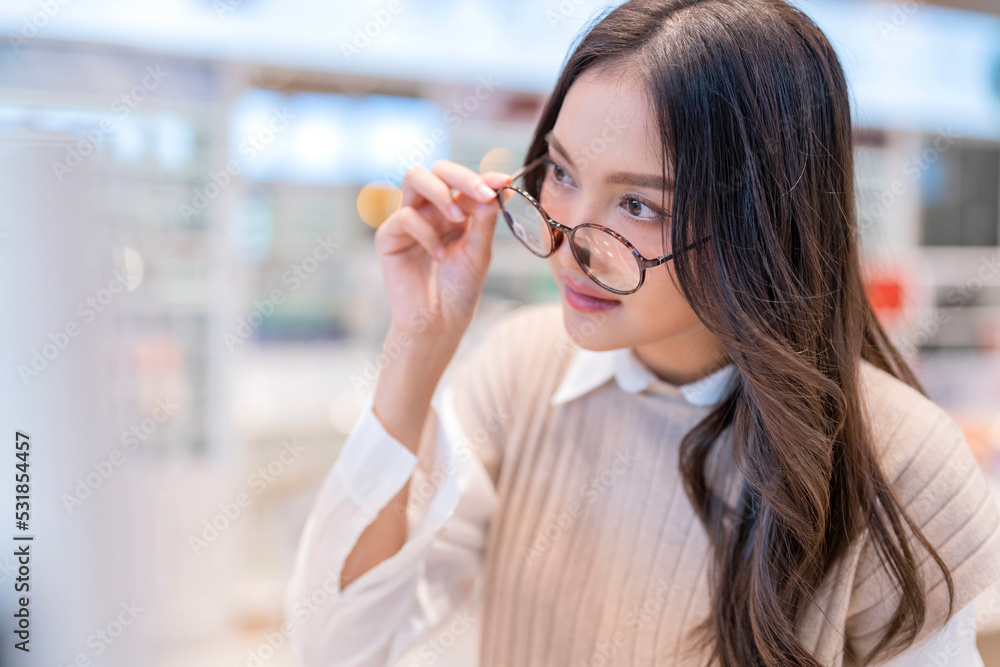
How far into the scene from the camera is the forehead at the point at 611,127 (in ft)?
2.08

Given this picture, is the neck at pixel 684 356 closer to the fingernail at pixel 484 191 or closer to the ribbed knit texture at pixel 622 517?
the ribbed knit texture at pixel 622 517

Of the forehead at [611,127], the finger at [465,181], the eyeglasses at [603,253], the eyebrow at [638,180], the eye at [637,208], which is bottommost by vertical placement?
the eyeglasses at [603,253]

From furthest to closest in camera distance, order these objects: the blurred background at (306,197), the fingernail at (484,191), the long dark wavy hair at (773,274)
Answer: the blurred background at (306,197)
the fingernail at (484,191)
the long dark wavy hair at (773,274)

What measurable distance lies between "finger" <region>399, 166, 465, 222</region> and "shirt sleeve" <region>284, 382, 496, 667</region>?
10.1 inches

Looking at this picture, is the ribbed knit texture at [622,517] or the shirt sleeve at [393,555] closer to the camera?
the ribbed knit texture at [622,517]

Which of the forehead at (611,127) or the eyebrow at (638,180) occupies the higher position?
the forehead at (611,127)

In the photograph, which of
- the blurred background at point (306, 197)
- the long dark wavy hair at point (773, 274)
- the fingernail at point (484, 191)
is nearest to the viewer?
the long dark wavy hair at point (773, 274)

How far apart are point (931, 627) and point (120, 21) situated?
7.61 ft

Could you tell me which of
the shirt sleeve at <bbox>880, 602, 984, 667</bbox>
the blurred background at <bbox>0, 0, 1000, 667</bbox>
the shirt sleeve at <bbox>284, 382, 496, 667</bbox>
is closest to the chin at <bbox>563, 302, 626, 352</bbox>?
the shirt sleeve at <bbox>284, 382, 496, 667</bbox>

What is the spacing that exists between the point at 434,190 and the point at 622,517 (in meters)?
0.47

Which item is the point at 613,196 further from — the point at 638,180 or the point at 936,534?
the point at 936,534

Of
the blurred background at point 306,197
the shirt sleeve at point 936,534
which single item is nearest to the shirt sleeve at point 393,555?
the shirt sleeve at point 936,534

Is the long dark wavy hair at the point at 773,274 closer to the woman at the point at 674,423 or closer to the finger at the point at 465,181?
the woman at the point at 674,423

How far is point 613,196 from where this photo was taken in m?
0.66
